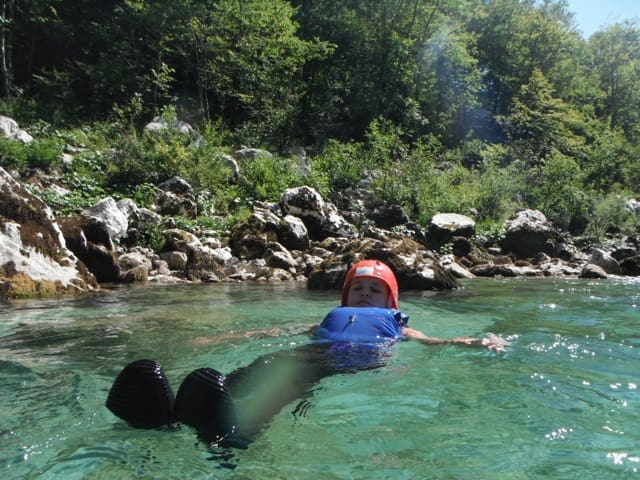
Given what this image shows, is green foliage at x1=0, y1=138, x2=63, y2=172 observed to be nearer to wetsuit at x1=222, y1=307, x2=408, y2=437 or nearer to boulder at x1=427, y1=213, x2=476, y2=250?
boulder at x1=427, y1=213, x2=476, y2=250

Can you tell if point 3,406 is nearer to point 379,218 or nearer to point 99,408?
point 99,408

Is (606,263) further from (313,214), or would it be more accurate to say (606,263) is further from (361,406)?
(361,406)

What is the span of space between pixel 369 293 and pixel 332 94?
25035mm

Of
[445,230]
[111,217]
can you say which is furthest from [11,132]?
[445,230]

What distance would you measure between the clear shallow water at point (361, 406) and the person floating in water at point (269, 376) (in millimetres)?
94

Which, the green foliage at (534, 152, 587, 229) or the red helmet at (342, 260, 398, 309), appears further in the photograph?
the green foliage at (534, 152, 587, 229)

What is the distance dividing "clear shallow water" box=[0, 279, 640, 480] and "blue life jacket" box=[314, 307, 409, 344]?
21 cm

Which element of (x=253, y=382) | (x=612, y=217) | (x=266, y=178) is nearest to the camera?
(x=253, y=382)

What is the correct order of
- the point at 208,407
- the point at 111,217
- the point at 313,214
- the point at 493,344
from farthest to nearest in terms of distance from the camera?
the point at 313,214 < the point at 111,217 < the point at 493,344 < the point at 208,407

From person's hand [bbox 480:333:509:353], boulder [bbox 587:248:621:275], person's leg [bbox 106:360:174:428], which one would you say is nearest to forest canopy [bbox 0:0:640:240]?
boulder [bbox 587:248:621:275]

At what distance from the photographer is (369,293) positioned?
4863mm

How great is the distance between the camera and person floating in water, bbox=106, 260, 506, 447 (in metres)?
2.31

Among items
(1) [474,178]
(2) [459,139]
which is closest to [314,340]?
(1) [474,178]

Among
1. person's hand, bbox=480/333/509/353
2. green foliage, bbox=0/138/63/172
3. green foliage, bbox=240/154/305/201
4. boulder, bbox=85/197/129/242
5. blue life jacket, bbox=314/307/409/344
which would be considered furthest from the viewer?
green foliage, bbox=240/154/305/201
